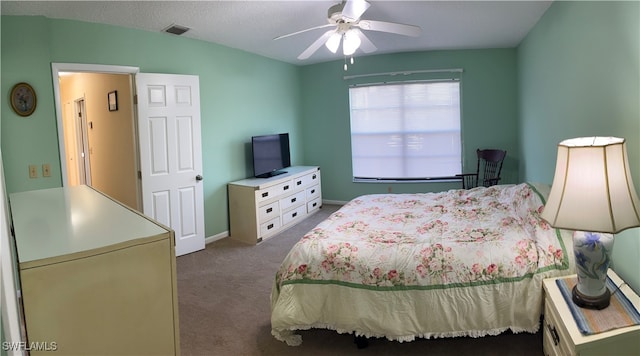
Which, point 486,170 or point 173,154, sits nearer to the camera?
point 173,154

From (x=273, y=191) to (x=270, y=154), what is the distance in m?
0.69

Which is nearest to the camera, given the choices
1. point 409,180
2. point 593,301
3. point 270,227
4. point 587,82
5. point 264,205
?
point 593,301

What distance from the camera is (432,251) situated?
2316 mm

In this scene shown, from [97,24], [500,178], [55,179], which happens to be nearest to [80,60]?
[97,24]

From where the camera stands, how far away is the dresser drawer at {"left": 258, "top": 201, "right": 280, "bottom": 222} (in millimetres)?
4648

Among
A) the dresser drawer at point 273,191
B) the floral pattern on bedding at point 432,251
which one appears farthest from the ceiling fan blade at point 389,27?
the dresser drawer at point 273,191

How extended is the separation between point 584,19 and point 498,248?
164 cm

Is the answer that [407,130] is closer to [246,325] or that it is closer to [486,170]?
[486,170]

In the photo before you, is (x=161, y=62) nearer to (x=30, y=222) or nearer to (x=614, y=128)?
(x=30, y=222)

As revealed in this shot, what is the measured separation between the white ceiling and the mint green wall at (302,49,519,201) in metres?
0.71

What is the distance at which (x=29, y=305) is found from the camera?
0.99 meters

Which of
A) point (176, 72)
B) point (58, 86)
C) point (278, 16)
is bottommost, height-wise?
point (58, 86)

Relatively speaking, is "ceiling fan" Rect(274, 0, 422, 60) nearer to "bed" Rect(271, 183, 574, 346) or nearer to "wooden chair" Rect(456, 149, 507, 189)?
"bed" Rect(271, 183, 574, 346)

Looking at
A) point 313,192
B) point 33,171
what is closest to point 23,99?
point 33,171
